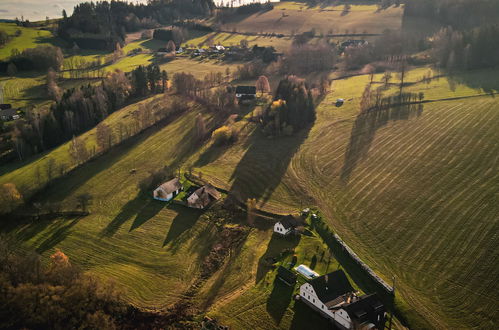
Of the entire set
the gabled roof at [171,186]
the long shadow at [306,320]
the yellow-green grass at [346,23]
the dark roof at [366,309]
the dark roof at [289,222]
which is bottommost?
the long shadow at [306,320]

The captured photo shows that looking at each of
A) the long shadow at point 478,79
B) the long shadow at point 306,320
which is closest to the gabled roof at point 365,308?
the long shadow at point 306,320

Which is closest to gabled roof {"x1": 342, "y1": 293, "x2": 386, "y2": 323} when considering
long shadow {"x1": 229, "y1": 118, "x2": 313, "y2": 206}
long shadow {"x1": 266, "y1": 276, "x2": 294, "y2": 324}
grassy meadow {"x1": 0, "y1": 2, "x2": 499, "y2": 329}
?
grassy meadow {"x1": 0, "y1": 2, "x2": 499, "y2": 329}

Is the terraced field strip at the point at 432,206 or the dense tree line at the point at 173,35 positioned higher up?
the dense tree line at the point at 173,35

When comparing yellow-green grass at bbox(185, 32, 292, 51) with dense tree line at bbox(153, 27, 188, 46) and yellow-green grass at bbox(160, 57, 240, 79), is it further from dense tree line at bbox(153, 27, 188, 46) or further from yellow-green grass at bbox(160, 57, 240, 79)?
yellow-green grass at bbox(160, 57, 240, 79)

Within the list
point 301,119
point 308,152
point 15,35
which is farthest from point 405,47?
point 15,35

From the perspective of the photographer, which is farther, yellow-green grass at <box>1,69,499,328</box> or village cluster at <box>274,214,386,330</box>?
yellow-green grass at <box>1,69,499,328</box>

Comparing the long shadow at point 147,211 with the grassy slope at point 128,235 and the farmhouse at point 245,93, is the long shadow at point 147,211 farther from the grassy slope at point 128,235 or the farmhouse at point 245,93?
the farmhouse at point 245,93
